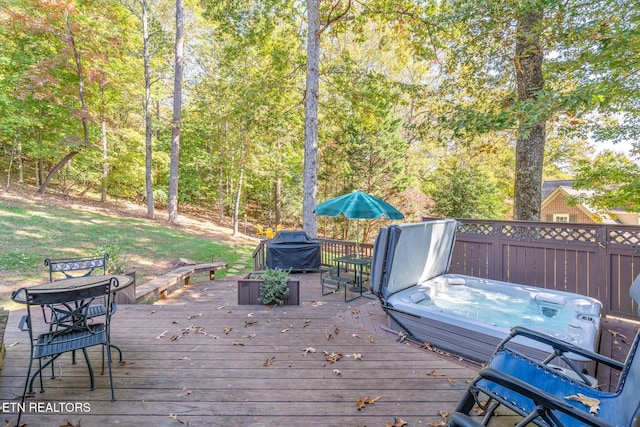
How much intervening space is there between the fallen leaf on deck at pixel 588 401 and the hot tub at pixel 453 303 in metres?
0.86

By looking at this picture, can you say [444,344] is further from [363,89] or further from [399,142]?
[399,142]

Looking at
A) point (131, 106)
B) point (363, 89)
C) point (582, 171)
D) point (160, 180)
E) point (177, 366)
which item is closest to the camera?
point (177, 366)

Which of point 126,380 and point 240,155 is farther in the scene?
point 240,155

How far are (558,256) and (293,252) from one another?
461 cm

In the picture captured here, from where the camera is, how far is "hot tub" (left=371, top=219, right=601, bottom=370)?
9.49ft

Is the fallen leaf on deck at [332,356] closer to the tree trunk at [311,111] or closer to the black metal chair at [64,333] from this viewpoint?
the black metal chair at [64,333]

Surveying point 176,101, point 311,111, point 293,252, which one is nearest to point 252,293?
point 293,252

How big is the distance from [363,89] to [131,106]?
1172 centimetres

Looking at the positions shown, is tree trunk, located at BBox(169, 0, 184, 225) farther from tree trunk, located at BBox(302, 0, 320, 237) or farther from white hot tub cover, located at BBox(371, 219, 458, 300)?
white hot tub cover, located at BBox(371, 219, 458, 300)

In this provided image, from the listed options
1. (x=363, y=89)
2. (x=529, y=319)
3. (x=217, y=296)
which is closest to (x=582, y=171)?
(x=529, y=319)

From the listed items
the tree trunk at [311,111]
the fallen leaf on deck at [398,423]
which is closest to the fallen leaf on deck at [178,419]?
the fallen leaf on deck at [398,423]

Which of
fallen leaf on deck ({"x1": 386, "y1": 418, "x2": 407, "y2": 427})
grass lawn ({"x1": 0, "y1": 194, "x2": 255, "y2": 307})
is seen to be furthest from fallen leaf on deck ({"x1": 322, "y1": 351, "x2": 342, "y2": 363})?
grass lawn ({"x1": 0, "y1": 194, "x2": 255, "y2": 307})

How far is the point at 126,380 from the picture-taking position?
2.40 meters

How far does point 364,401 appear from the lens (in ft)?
7.03
